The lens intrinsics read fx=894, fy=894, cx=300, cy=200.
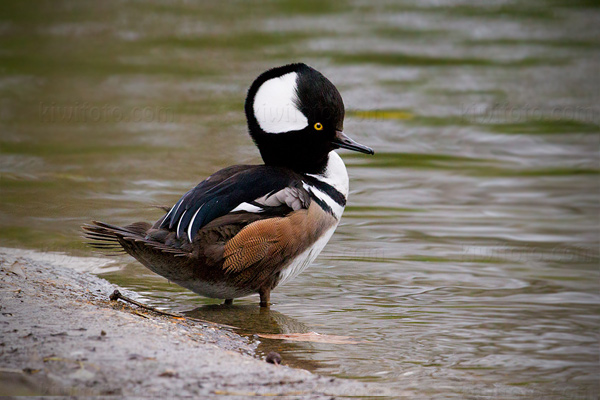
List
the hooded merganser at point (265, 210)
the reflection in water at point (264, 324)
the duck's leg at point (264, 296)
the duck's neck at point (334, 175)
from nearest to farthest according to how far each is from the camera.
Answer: the reflection in water at point (264, 324), the hooded merganser at point (265, 210), the duck's leg at point (264, 296), the duck's neck at point (334, 175)

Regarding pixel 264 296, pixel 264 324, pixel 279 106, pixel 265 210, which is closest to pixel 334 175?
pixel 279 106

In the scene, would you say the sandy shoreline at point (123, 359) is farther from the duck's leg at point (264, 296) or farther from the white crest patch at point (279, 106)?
the white crest patch at point (279, 106)

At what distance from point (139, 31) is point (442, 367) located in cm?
1092

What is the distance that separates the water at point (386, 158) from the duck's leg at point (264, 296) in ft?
0.40

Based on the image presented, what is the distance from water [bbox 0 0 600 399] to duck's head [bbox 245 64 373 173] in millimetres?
938

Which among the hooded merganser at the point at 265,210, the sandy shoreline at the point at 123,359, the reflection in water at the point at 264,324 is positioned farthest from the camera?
the hooded merganser at the point at 265,210

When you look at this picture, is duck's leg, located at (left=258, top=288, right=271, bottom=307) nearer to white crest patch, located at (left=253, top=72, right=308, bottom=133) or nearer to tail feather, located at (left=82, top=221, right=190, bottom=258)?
tail feather, located at (left=82, top=221, right=190, bottom=258)

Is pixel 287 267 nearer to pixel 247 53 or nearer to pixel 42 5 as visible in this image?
pixel 247 53

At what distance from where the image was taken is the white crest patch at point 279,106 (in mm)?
5609

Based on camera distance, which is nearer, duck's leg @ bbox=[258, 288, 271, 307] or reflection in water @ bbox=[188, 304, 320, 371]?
reflection in water @ bbox=[188, 304, 320, 371]

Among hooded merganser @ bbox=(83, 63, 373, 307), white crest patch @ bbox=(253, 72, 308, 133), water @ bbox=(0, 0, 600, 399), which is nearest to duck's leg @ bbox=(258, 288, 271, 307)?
hooded merganser @ bbox=(83, 63, 373, 307)

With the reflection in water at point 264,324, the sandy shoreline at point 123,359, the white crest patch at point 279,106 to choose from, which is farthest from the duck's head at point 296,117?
the sandy shoreline at point 123,359

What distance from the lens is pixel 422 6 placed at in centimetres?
1630

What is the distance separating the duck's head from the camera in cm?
560
